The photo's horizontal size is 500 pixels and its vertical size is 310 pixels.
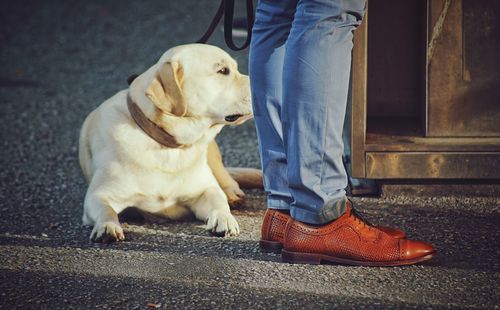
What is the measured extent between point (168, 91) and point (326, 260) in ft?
3.20

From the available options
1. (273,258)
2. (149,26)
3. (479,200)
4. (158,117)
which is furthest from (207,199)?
(149,26)

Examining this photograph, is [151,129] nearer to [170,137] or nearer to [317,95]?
[170,137]

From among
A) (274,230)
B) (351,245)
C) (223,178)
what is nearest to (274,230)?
(274,230)

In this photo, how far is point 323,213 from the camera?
268cm

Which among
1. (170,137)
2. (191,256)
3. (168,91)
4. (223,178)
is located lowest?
(191,256)

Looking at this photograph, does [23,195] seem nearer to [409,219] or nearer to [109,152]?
[109,152]

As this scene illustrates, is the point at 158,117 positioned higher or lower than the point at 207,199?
higher

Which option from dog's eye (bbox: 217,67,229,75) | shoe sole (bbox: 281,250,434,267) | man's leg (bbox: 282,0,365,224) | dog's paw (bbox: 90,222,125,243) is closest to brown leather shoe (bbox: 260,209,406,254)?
shoe sole (bbox: 281,250,434,267)

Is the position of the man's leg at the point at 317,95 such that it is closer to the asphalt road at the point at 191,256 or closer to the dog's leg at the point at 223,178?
the asphalt road at the point at 191,256

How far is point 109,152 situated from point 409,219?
1265mm

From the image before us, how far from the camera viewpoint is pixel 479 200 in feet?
11.7

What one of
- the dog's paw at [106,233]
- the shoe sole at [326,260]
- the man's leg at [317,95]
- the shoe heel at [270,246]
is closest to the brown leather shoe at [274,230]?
the shoe heel at [270,246]

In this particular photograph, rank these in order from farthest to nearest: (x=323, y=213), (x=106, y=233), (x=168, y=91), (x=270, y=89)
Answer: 1. (x=168, y=91)
2. (x=106, y=233)
3. (x=270, y=89)
4. (x=323, y=213)

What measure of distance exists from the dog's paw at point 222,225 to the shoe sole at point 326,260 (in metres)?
0.44
